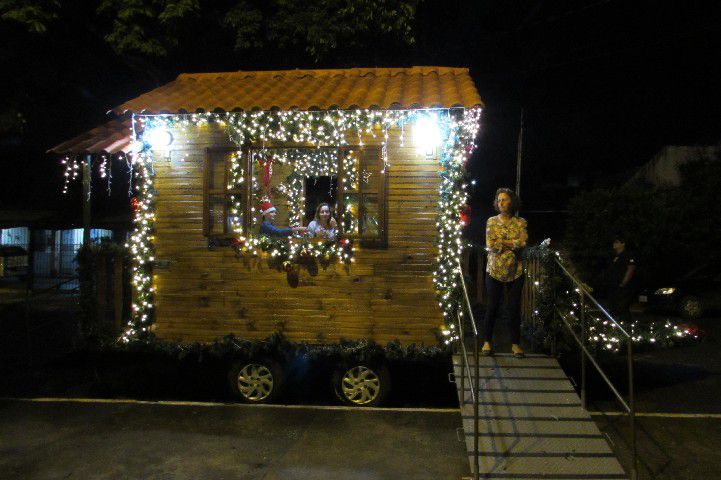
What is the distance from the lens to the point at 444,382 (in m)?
8.72

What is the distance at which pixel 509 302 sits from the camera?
6.95 meters

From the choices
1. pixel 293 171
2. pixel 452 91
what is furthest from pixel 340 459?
pixel 293 171

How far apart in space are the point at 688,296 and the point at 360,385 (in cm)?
1149

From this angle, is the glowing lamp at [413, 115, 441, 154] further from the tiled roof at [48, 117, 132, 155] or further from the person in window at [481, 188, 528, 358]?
the tiled roof at [48, 117, 132, 155]

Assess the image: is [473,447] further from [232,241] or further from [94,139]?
[94,139]

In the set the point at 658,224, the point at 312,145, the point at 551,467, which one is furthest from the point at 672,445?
the point at 658,224

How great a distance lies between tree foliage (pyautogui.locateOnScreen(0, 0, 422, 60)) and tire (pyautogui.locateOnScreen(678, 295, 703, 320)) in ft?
31.6

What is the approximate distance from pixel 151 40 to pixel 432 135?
27.9 feet

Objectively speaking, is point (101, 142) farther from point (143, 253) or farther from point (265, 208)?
point (265, 208)

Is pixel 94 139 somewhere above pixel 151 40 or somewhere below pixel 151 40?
below

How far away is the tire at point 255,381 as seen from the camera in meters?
7.78

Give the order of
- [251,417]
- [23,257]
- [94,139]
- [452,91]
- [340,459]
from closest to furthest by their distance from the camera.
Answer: [340,459] → [251,417] → [452,91] → [94,139] → [23,257]

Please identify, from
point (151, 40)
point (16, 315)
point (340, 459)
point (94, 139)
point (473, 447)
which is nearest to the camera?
point (473, 447)

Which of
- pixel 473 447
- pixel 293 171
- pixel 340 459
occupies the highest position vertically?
pixel 293 171
